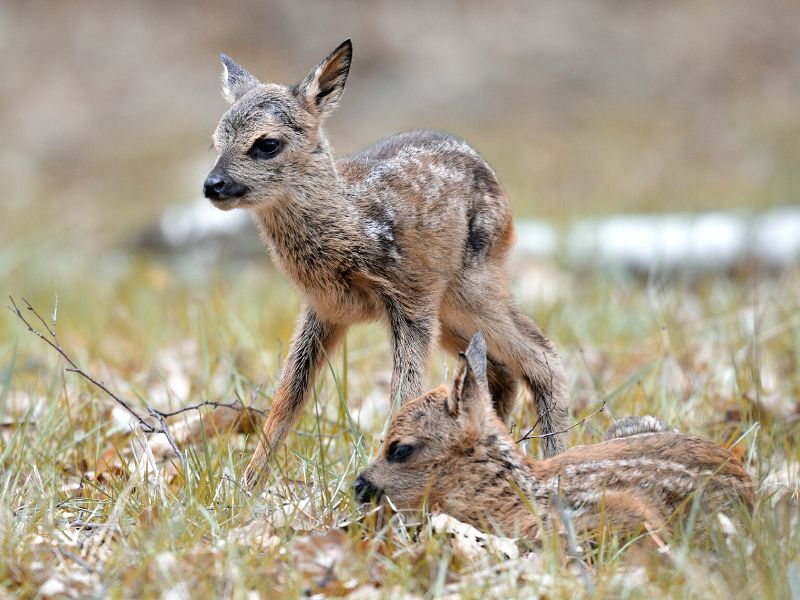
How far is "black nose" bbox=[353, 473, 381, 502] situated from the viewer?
155 inches

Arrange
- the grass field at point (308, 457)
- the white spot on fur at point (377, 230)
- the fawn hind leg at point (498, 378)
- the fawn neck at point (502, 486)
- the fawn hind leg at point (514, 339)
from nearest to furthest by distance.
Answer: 1. the grass field at point (308, 457)
2. the fawn neck at point (502, 486)
3. the white spot on fur at point (377, 230)
4. the fawn hind leg at point (514, 339)
5. the fawn hind leg at point (498, 378)

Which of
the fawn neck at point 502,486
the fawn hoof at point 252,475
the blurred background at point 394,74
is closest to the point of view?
the fawn neck at point 502,486

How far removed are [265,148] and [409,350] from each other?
→ 3.69ft

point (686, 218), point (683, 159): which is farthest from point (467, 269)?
point (683, 159)

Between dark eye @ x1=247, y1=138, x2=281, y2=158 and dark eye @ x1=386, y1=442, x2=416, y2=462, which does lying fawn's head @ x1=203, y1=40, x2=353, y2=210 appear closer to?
dark eye @ x1=247, y1=138, x2=281, y2=158

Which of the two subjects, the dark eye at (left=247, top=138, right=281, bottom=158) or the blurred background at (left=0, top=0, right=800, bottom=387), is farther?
the blurred background at (left=0, top=0, right=800, bottom=387)

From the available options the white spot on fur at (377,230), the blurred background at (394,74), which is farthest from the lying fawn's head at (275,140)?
the blurred background at (394,74)

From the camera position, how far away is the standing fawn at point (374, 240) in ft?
15.6

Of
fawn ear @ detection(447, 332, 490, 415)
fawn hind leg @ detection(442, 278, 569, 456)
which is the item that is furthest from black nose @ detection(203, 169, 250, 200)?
fawn ear @ detection(447, 332, 490, 415)

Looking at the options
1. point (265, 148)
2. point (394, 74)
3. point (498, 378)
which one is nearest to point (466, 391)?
point (498, 378)

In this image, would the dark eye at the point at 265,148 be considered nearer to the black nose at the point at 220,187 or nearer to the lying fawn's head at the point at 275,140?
the lying fawn's head at the point at 275,140

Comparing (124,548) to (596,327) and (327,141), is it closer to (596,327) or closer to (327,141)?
(327,141)

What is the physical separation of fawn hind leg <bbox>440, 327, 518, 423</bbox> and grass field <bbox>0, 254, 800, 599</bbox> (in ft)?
0.43

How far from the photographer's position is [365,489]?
12.9ft
